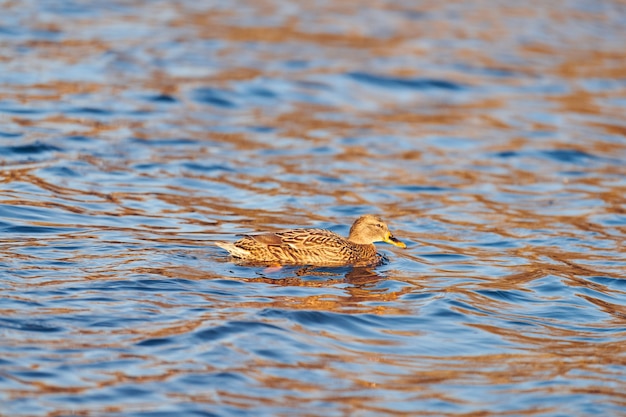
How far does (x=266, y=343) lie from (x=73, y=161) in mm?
7146

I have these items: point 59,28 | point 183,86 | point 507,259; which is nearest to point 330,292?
point 507,259

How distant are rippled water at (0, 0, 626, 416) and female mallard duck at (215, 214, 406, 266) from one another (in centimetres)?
17

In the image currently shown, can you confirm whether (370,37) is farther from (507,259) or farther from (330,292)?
(330,292)

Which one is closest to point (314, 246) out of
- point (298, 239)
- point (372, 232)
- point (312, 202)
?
point (298, 239)

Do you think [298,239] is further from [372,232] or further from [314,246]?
[372,232]

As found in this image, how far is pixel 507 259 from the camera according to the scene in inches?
493

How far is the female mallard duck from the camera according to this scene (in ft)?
37.1

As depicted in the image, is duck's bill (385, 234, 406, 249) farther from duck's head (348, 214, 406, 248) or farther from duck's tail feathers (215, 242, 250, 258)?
duck's tail feathers (215, 242, 250, 258)

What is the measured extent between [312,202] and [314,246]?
10.2 feet

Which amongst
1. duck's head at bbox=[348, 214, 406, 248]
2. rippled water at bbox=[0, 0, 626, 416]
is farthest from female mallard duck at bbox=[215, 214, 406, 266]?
rippled water at bbox=[0, 0, 626, 416]

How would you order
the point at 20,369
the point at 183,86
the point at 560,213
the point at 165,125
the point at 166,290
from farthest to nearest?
1. the point at 183,86
2. the point at 165,125
3. the point at 560,213
4. the point at 166,290
5. the point at 20,369

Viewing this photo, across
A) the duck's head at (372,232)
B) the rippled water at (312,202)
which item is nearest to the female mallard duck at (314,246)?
the duck's head at (372,232)

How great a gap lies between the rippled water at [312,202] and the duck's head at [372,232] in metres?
0.31

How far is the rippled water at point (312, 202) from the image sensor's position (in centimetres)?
845
